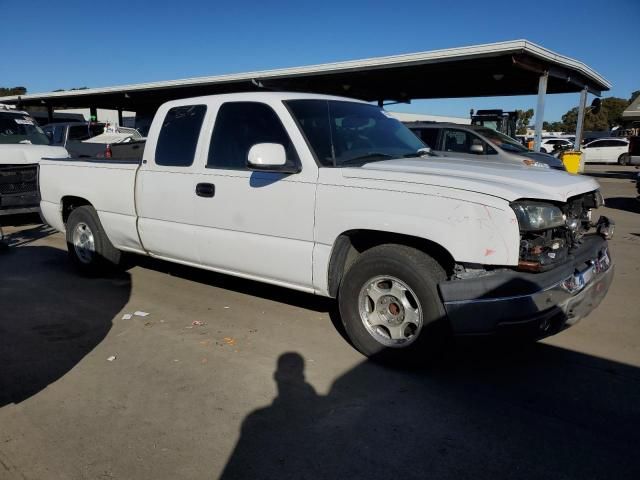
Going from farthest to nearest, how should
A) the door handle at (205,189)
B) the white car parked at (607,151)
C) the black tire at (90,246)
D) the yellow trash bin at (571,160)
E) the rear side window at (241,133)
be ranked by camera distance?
the white car parked at (607,151) → the yellow trash bin at (571,160) → the black tire at (90,246) → the door handle at (205,189) → the rear side window at (241,133)

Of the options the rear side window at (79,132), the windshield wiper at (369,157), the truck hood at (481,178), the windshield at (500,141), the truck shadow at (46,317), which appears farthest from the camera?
the rear side window at (79,132)

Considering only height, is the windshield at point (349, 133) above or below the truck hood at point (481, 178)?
above

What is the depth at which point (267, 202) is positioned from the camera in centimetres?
417

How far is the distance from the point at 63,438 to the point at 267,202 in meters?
2.13

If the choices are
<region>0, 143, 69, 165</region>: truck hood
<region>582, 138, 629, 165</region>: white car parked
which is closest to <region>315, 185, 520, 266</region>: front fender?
<region>0, 143, 69, 165</region>: truck hood

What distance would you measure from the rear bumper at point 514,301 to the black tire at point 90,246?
161 inches

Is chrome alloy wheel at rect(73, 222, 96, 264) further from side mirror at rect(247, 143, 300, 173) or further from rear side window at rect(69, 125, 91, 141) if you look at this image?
rear side window at rect(69, 125, 91, 141)

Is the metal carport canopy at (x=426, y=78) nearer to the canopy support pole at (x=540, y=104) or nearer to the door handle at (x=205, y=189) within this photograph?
the canopy support pole at (x=540, y=104)

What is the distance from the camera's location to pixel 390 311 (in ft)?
12.2

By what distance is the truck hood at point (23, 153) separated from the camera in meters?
8.96

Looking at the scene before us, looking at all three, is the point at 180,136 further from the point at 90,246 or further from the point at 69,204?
the point at 69,204

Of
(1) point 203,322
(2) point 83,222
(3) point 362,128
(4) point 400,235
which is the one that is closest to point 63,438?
(1) point 203,322

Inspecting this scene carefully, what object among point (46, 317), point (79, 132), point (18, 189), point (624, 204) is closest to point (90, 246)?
point (46, 317)

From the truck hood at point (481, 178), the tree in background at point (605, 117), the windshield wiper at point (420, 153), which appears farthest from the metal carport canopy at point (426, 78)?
the tree in background at point (605, 117)
